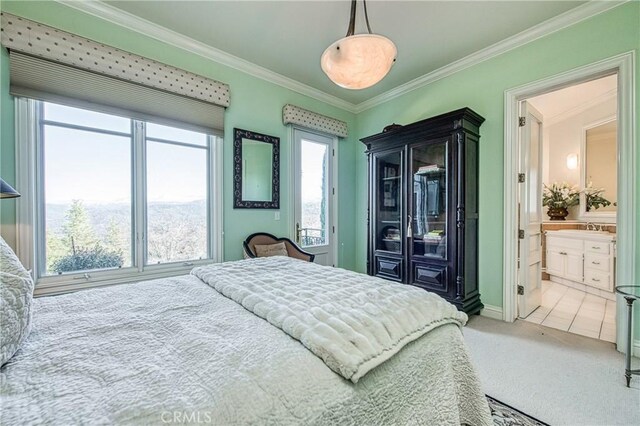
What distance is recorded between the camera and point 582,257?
12.2 ft

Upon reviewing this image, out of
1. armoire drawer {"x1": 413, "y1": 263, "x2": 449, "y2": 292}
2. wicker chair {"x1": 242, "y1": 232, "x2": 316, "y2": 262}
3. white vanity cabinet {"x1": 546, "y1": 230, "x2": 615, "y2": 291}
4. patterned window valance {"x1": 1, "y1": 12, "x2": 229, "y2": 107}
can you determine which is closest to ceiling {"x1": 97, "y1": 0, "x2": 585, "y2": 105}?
patterned window valance {"x1": 1, "y1": 12, "x2": 229, "y2": 107}

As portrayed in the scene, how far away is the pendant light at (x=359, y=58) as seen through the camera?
1.62 m

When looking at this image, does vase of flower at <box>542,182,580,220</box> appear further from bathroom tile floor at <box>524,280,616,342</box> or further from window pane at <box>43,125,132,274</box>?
window pane at <box>43,125,132,274</box>

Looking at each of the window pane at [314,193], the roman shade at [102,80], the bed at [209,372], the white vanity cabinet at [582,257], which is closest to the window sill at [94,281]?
the bed at [209,372]

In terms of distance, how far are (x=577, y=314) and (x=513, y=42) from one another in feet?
9.89

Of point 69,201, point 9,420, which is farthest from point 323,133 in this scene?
point 9,420

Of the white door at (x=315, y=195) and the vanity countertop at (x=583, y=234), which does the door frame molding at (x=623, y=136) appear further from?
the white door at (x=315, y=195)

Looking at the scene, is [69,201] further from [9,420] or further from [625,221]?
[625,221]

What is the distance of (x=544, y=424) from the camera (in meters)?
1.42

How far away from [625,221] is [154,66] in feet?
14.0

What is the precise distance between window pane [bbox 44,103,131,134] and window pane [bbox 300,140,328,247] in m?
2.01

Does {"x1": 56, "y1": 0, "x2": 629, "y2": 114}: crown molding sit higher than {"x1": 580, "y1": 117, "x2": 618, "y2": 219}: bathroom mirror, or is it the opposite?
{"x1": 56, "y1": 0, "x2": 629, "y2": 114}: crown molding

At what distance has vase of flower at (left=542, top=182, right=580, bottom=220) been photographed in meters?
4.16

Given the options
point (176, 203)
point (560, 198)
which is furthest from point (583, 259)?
point (176, 203)
